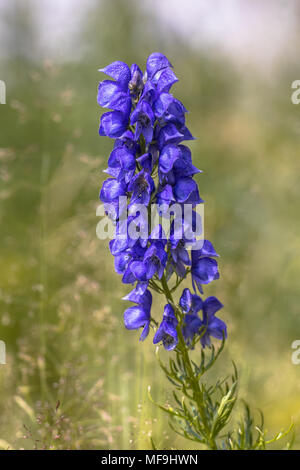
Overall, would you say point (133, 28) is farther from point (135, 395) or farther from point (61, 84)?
point (135, 395)

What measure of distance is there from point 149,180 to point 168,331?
486 mm

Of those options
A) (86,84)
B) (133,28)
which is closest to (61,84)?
(86,84)

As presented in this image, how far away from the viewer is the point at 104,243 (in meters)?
3.12

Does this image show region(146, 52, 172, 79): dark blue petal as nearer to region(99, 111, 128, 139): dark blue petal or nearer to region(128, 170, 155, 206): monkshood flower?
region(99, 111, 128, 139): dark blue petal

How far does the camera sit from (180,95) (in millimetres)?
4312

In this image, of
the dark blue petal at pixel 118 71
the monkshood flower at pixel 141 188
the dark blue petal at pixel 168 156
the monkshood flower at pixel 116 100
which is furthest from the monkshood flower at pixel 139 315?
the dark blue petal at pixel 118 71

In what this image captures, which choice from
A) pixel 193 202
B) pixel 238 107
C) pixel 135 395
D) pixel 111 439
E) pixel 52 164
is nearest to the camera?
pixel 193 202

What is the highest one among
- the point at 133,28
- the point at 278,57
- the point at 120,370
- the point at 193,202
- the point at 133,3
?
the point at 133,3

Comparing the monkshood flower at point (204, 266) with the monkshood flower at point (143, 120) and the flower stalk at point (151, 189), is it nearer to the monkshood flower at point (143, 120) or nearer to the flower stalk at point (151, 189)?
the flower stalk at point (151, 189)

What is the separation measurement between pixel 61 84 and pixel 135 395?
260 centimetres

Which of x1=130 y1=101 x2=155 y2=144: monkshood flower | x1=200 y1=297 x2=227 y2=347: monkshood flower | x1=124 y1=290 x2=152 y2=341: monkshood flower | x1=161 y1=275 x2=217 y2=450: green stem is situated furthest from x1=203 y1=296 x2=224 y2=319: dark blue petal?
x1=130 y1=101 x2=155 y2=144: monkshood flower

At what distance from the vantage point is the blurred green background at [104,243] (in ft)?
8.42

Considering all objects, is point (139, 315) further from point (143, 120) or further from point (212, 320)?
point (143, 120)

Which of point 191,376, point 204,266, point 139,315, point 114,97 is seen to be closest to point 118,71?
point 114,97
